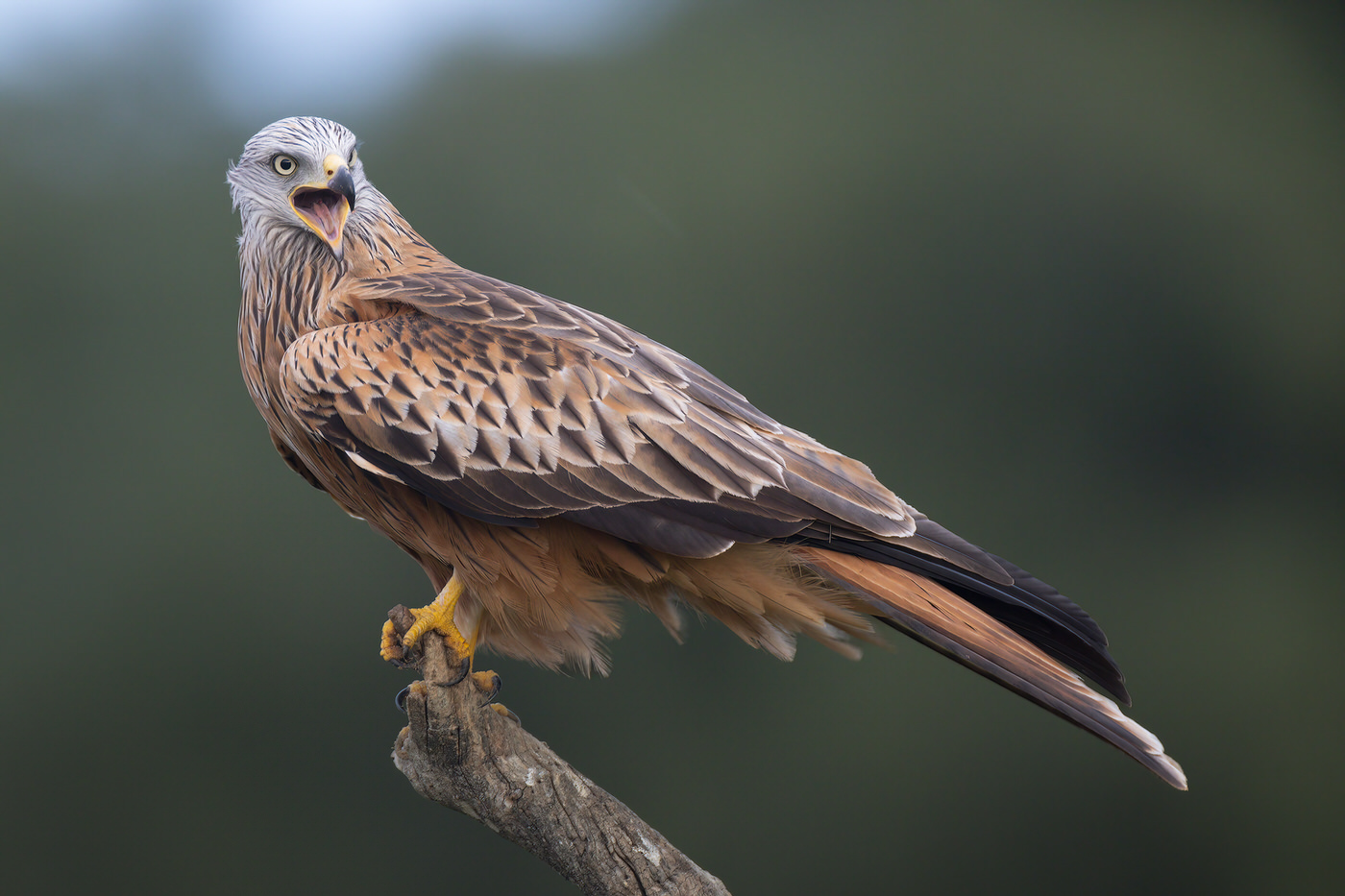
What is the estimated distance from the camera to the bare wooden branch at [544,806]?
1722 mm

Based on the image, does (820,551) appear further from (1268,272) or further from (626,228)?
(1268,272)

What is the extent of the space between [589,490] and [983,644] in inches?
28.5

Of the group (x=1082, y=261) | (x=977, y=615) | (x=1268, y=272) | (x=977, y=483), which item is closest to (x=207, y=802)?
(x=977, y=615)

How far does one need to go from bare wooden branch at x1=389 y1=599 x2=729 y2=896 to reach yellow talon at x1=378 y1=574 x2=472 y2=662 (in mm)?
27

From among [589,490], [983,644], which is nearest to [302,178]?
[589,490]

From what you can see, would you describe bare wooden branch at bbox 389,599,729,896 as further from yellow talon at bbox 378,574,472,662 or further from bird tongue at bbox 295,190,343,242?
bird tongue at bbox 295,190,343,242

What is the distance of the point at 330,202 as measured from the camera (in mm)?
1932

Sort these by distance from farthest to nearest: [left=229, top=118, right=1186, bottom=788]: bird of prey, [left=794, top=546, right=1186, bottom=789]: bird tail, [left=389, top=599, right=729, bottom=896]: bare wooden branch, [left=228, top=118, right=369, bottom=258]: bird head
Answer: [left=228, top=118, right=369, bottom=258]: bird head < [left=389, top=599, right=729, bottom=896]: bare wooden branch < [left=229, top=118, right=1186, bottom=788]: bird of prey < [left=794, top=546, right=1186, bottom=789]: bird tail

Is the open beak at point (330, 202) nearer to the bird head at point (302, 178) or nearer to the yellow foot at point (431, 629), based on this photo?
the bird head at point (302, 178)

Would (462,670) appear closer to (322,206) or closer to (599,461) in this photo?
(599,461)

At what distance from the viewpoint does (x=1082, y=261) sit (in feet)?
9.93

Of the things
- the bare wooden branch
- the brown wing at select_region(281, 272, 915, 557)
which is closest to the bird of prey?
the brown wing at select_region(281, 272, 915, 557)

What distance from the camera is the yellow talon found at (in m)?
1.76

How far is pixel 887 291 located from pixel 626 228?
→ 2.96 feet
